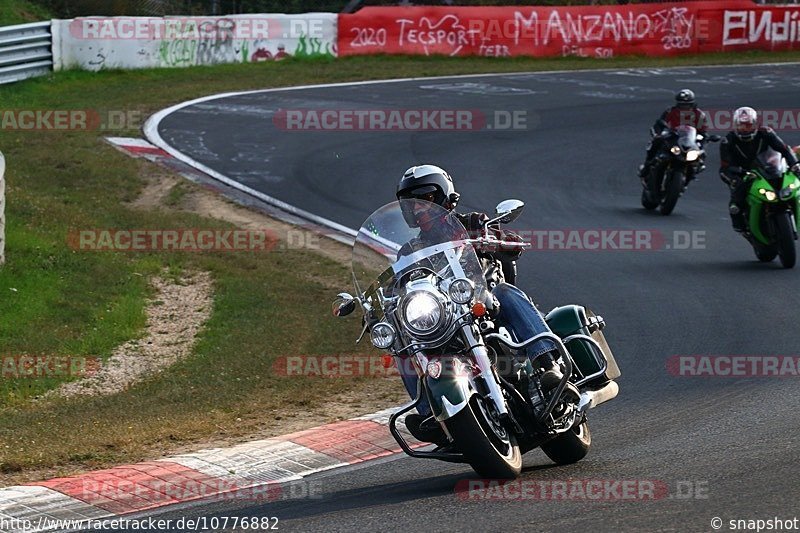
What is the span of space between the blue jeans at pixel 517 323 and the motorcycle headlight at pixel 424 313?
1.37ft

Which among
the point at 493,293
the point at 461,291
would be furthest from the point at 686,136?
the point at 461,291

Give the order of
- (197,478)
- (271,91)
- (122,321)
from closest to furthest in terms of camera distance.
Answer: (197,478)
(122,321)
(271,91)

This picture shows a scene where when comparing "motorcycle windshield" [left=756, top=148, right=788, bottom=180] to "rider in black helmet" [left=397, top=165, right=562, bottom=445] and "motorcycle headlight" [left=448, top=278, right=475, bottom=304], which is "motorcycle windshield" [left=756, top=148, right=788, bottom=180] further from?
"motorcycle headlight" [left=448, top=278, right=475, bottom=304]

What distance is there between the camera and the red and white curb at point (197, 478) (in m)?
6.41

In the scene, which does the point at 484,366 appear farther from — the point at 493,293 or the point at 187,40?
the point at 187,40

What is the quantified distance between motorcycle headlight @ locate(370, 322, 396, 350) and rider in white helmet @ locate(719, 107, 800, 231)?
842 centimetres

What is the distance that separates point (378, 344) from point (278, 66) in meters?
21.5

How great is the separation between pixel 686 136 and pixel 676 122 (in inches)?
16.4

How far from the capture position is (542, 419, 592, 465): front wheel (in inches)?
270

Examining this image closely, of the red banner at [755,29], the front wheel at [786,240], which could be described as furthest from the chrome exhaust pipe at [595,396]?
the red banner at [755,29]

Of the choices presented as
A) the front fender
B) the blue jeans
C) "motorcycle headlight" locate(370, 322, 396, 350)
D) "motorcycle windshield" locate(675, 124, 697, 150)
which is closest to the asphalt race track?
the front fender

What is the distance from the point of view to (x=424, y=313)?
615cm

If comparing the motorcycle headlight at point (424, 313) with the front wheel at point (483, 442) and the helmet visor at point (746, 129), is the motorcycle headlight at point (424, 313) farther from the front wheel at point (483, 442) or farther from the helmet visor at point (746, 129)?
the helmet visor at point (746, 129)

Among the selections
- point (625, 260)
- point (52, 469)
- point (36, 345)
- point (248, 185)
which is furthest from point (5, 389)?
point (248, 185)
